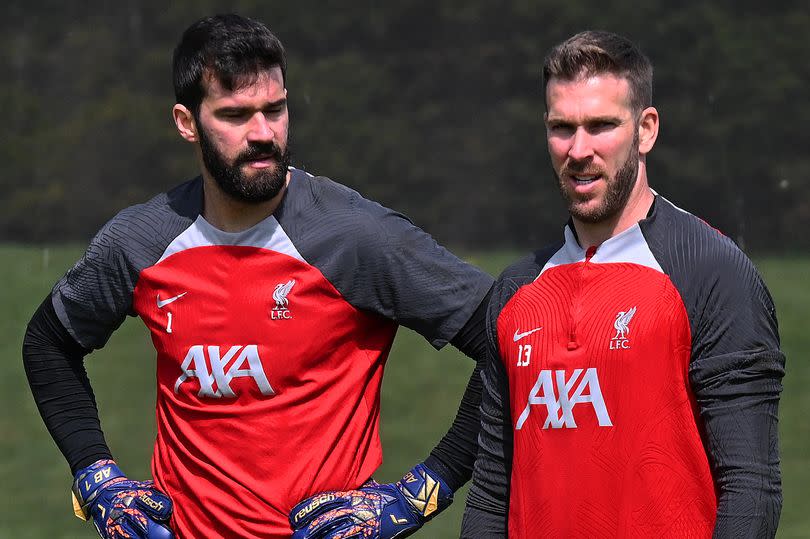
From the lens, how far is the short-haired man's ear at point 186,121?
3439mm

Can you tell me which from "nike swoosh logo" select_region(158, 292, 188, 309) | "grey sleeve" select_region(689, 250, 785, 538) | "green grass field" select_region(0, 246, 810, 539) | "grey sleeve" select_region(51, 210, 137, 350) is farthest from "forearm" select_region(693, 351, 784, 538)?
"green grass field" select_region(0, 246, 810, 539)

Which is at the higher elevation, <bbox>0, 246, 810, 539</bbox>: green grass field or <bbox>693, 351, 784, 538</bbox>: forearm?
<bbox>693, 351, 784, 538</bbox>: forearm

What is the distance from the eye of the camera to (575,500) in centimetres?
276

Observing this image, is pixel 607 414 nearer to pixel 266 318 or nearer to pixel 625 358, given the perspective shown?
pixel 625 358

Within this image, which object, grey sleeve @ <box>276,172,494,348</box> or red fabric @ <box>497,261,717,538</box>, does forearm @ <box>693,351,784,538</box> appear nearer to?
red fabric @ <box>497,261,717,538</box>

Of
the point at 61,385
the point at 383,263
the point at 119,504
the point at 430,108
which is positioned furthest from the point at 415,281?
the point at 430,108

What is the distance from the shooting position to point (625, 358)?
2.72 meters

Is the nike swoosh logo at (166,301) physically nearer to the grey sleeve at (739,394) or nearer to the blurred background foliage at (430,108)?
the grey sleeve at (739,394)

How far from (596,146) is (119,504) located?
144cm

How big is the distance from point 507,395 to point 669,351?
0.39 m

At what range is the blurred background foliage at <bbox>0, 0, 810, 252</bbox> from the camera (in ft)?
27.6

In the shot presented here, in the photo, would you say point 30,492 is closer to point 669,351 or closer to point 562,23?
point 562,23

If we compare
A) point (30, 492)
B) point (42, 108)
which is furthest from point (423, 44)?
point (30, 492)

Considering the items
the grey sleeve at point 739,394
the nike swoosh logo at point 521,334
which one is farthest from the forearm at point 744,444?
the nike swoosh logo at point 521,334
